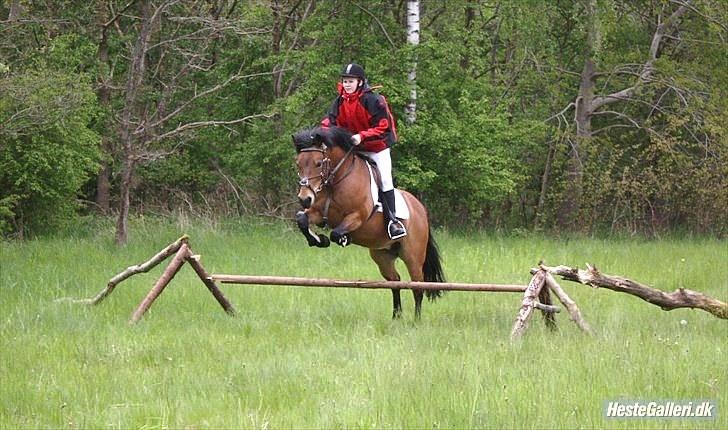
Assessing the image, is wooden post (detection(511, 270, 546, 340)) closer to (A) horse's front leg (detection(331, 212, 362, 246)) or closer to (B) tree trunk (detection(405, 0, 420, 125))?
(A) horse's front leg (detection(331, 212, 362, 246))

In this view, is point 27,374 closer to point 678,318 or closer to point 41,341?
point 41,341

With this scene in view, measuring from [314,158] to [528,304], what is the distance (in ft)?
8.72

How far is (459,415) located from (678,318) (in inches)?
260

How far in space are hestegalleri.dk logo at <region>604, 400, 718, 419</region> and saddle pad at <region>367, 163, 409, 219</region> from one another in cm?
472

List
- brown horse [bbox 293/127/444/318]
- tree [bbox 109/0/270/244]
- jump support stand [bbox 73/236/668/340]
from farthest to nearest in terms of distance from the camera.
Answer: tree [bbox 109/0/270/244], brown horse [bbox 293/127/444/318], jump support stand [bbox 73/236/668/340]

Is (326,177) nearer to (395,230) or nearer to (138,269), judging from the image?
(395,230)

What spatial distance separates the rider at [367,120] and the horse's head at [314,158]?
363 mm

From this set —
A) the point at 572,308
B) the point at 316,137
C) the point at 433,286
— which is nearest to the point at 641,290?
the point at 572,308

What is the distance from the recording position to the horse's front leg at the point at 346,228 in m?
10.4

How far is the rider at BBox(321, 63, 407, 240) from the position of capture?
10.9 metres

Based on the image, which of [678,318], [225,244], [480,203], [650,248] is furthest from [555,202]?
[678,318]

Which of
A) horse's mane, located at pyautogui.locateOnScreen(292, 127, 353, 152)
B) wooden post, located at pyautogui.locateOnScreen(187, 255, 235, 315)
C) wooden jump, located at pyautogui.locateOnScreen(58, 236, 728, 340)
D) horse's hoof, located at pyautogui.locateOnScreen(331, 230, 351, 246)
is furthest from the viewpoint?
wooden post, located at pyautogui.locateOnScreen(187, 255, 235, 315)

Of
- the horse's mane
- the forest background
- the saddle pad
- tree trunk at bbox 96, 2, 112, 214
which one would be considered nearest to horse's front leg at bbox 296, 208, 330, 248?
the horse's mane

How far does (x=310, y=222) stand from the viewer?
33.7 ft
